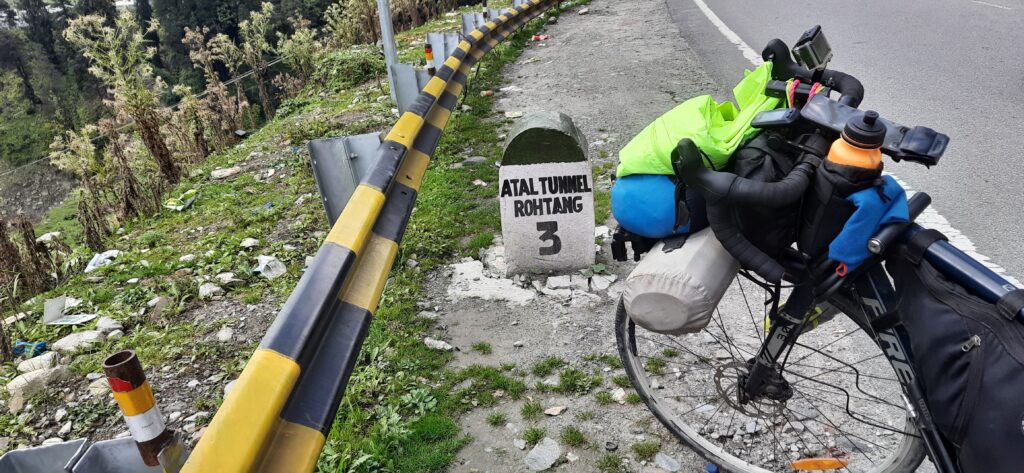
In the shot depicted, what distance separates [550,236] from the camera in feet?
14.5

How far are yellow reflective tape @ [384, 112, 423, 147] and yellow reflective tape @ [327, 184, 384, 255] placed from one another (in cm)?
81

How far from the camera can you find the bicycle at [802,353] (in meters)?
2.10

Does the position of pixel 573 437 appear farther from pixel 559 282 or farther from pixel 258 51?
pixel 258 51

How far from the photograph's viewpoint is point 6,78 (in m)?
58.5

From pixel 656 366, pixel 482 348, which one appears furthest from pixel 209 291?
pixel 656 366

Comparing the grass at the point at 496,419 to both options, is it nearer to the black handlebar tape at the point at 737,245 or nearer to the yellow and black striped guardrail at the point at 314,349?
the yellow and black striped guardrail at the point at 314,349

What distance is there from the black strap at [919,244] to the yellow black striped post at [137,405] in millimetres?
2133

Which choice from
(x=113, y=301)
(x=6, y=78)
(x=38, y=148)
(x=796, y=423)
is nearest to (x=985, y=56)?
(x=796, y=423)

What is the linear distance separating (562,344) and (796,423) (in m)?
1.28

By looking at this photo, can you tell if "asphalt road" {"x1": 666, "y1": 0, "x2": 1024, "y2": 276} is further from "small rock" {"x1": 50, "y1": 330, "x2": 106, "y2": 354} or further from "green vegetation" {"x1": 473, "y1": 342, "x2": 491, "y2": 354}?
"small rock" {"x1": 50, "y1": 330, "x2": 106, "y2": 354}

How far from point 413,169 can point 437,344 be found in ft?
3.54

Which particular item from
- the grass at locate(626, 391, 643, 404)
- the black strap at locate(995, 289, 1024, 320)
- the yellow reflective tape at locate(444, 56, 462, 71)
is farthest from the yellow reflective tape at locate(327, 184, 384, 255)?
the yellow reflective tape at locate(444, 56, 462, 71)

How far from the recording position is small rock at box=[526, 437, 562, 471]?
2.95 metres

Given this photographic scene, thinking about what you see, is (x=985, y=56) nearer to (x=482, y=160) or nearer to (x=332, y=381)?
(x=482, y=160)
